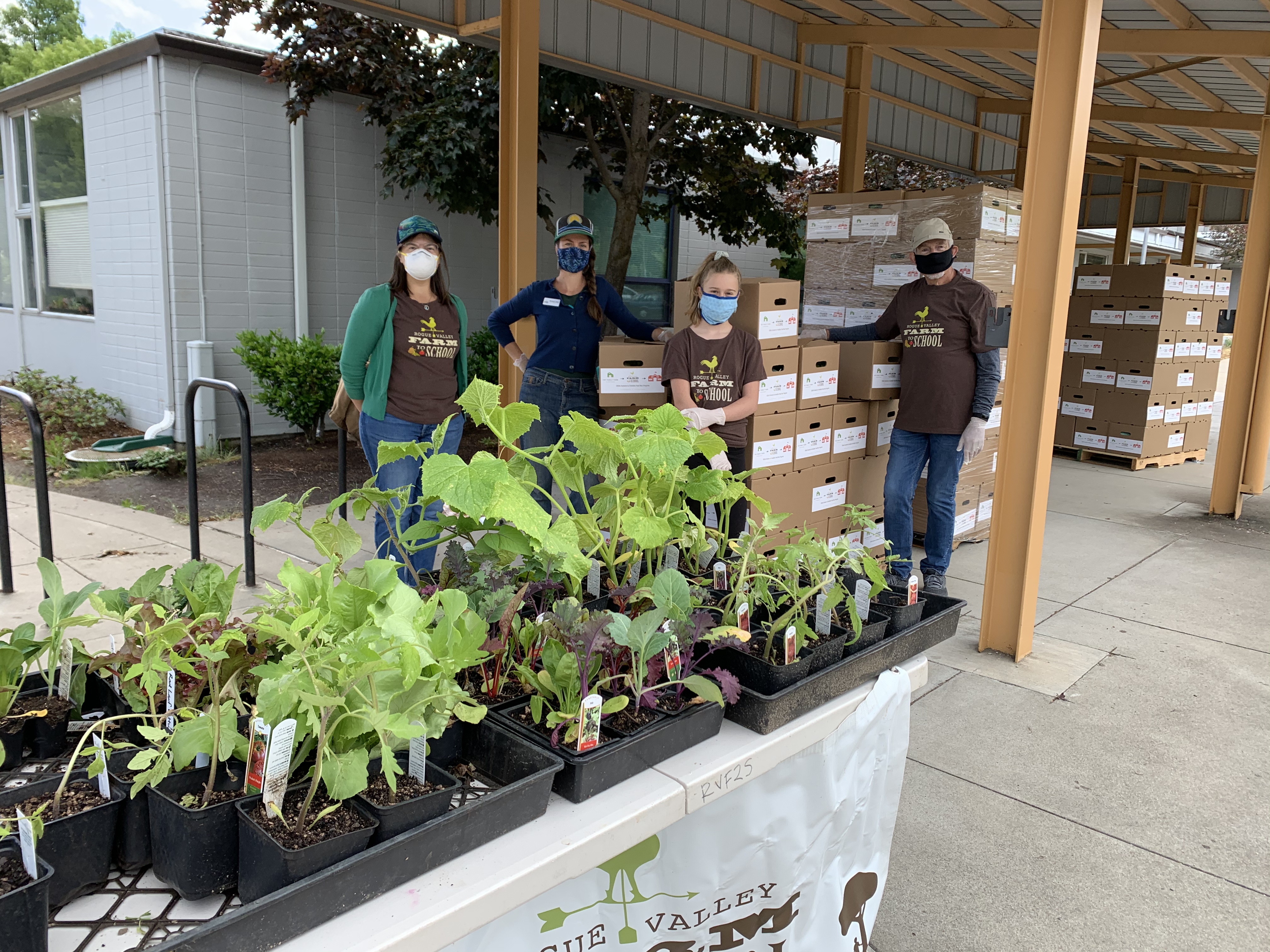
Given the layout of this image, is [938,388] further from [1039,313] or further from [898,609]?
[898,609]

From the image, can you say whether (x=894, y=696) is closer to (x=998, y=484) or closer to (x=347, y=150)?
(x=998, y=484)

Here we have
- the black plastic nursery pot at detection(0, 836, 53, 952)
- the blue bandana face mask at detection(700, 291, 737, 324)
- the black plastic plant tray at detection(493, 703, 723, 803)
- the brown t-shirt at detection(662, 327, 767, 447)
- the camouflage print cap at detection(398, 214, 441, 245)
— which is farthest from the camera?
the brown t-shirt at detection(662, 327, 767, 447)

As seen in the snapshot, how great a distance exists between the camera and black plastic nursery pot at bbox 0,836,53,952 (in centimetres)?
86

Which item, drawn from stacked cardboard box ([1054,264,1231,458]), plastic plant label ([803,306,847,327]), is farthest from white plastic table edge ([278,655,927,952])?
stacked cardboard box ([1054,264,1231,458])

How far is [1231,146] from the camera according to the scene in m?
11.1

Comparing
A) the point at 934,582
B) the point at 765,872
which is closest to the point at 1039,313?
the point at 934,582

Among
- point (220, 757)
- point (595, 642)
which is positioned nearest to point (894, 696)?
point (595, 642)

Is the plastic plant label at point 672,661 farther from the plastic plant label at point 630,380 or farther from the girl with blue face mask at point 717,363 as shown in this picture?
the plastic plant label at point 630,380

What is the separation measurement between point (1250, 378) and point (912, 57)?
12.4ft

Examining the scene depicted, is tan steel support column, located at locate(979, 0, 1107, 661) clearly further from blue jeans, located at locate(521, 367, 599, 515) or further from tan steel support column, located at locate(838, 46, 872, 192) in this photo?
tan steel support column, located at locate(838, 46, 872, 192)

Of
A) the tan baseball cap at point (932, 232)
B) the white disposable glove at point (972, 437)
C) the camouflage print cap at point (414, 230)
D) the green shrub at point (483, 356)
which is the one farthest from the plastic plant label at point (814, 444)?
the green shrub at point (483, 356)

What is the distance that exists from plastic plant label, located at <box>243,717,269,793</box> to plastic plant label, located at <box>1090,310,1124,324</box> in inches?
359

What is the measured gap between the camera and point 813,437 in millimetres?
4484

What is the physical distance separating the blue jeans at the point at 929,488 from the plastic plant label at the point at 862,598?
265 centimetres
